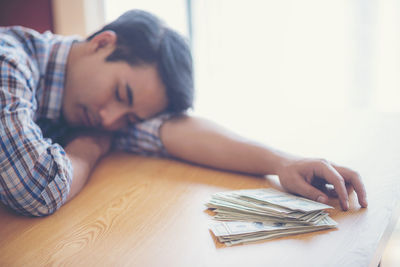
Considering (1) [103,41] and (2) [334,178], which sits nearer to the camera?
(2) [334,178]

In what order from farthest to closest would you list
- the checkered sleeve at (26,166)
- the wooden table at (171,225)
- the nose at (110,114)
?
the nose at (110,114) < the checkered sleeve at (26,166) < the wooden table at (171,225)

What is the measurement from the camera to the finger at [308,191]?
83cm

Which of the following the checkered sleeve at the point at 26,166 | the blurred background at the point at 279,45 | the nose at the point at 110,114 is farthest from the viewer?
the blurred background at the point at 279,45

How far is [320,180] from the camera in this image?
90 cm

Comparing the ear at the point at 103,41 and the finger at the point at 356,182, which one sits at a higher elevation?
the ear at the point at 103,41

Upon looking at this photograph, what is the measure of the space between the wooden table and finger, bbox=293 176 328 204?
0.04 m

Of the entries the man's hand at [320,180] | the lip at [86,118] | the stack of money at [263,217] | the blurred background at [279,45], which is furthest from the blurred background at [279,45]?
the stack of money at [263,217]

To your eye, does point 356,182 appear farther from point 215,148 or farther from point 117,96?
point 117,96

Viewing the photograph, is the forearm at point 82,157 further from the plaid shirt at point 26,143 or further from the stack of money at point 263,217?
the stack of money at point 263,217

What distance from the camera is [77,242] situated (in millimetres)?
704

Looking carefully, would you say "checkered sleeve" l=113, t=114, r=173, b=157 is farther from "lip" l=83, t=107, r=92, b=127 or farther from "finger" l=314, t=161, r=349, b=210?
"finger" l=314, t=161, r=349, b=210

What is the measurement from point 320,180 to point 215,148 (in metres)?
0.37

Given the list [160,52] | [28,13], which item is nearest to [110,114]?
[160,52]

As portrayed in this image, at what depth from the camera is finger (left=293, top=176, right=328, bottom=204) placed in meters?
0.83
